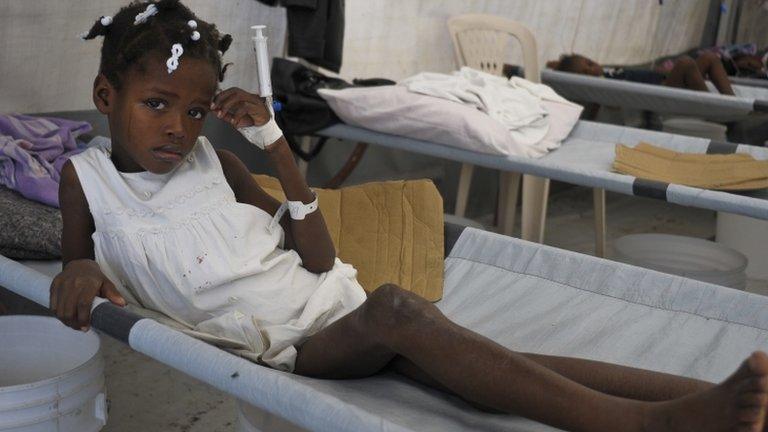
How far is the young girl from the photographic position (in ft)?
4.83

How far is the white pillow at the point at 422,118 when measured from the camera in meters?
2.66

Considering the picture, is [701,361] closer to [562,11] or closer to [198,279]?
[198,279]

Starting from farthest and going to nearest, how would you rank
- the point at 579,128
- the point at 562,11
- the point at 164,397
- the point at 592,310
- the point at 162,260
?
the point at 562,11 < the point at 579,128 < the point at 164,397 < the point at 592,310 < the point at 162,260

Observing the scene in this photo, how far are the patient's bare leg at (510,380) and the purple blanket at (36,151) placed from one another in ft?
3.36

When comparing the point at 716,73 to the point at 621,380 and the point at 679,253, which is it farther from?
the point at 621,380

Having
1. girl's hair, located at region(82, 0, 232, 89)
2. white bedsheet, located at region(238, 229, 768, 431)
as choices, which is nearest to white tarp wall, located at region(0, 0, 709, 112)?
girl's hair, located at region(82, 0, 232, 89)

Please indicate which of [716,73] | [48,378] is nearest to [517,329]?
[48,378]

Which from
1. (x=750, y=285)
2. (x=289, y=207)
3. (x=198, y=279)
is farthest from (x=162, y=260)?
(x=750, y=285)

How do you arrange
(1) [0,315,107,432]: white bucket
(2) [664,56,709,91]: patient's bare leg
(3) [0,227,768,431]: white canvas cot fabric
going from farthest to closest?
(2) [664,56,709,91]: patient's bare leg
(1) [0,315,107,432]: white bucket
(3) [0,227,768,431]: white canvas cot fabric

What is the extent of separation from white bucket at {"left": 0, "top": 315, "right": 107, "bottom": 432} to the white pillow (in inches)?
52.0

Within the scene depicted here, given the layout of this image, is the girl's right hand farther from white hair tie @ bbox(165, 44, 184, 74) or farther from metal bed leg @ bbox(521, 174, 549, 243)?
metal bed leg @ bbox(521, 174, 549, 243)

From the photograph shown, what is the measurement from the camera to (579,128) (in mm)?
3285

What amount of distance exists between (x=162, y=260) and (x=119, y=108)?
10.8 inches

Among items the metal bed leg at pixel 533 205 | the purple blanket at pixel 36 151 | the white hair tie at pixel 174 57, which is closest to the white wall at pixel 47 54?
the purple blanket at pixel 36 151
